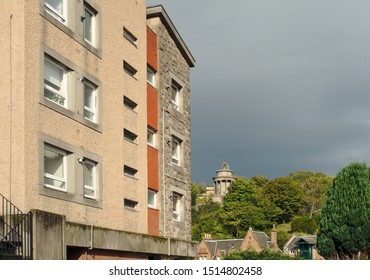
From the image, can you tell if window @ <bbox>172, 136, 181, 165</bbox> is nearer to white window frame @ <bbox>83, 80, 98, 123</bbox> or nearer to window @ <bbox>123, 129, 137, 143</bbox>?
window @ <bbox>123, 129, 137, 143</bbox>

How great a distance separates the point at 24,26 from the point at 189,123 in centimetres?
1761

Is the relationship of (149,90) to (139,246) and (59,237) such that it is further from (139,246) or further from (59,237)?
(59,237)

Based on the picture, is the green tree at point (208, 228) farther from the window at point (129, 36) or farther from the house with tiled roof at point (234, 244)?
the window at point (129, 36)

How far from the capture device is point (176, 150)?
35.5m

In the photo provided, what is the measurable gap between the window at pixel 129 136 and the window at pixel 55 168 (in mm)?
6175

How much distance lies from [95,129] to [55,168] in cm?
323

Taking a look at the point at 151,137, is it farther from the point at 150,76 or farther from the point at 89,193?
the point at 89,193

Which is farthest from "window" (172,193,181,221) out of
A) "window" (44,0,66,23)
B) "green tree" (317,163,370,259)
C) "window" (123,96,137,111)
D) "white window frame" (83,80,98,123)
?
"green tree" (317,163,370,259)

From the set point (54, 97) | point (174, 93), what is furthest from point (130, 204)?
point (174, 93)

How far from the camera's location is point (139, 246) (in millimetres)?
27766

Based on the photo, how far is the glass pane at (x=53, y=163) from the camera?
22047 millimetres

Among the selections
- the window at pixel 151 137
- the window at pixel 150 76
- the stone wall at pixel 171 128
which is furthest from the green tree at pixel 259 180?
the window at pixel 151 137

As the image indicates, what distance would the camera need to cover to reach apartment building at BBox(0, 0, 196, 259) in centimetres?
2062

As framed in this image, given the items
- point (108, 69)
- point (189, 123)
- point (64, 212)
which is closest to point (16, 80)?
point (64, 212)
